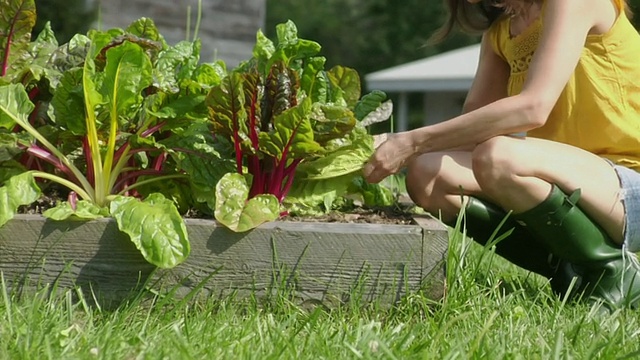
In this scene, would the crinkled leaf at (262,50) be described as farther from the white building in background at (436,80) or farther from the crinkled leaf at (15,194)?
the white building in background at (436,80)

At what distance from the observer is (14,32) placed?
7.99 ft

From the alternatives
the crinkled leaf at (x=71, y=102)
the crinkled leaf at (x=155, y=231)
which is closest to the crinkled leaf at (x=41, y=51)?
the crinkled leaf at (x=71, y=102)

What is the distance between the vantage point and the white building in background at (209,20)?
10.1 meters

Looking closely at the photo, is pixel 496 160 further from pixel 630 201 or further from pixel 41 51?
pixel 41 51

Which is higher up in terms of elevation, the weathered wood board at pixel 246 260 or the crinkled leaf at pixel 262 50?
the crinkled leaf at pixel 262 50

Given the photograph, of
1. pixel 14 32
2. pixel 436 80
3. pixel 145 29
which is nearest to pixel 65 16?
pixel 145 29

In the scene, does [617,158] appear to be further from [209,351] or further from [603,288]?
[209,351]

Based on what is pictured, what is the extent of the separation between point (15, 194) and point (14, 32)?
56 centimetres

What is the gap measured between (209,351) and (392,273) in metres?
0.64

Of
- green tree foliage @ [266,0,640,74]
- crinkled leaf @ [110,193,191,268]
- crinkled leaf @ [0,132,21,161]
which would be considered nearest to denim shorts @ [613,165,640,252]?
crinkled leaf @ [110,193,191,268]

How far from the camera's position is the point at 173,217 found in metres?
2.06

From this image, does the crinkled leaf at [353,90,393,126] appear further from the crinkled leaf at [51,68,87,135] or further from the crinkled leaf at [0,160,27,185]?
the crinkled leaf at [0,160,27,185]

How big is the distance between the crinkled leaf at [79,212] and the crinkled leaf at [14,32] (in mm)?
505

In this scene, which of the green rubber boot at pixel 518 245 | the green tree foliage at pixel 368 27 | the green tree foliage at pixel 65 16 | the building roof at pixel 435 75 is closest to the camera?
the green rubber boot at pixel 518 245
